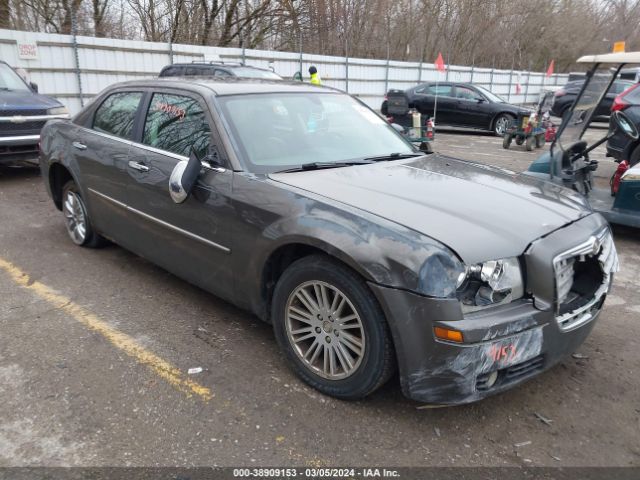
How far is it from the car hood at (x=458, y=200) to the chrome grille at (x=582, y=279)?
17 centimetres

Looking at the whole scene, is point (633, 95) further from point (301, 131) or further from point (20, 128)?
point (20, 128)

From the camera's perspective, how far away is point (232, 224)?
3195 mm

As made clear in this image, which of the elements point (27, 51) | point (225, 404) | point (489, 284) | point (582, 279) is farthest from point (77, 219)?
point (27, 51)

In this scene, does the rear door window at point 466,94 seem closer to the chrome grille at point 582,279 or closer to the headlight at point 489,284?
the chrome grille at point 582,279

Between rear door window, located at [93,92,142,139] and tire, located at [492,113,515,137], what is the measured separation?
42.4ft

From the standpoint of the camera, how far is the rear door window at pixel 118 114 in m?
4.25

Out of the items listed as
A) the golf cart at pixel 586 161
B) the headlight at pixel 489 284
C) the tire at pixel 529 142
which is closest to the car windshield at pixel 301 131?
the headlight at pixel 489 284

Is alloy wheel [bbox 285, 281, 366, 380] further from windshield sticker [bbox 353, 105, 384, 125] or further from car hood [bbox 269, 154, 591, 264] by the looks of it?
windshield sticker [bbox 353, 105, 384, 125]

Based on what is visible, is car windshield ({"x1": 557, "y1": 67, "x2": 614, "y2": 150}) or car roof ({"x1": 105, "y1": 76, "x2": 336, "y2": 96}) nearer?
car roof ({"x1": 105, "y1": 76, "x2": 336, "y2": 96})

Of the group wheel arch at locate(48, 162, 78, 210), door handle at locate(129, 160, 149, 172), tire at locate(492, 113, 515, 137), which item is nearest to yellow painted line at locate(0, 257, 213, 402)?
wheel arch at locate(48, 162, 78, 210)

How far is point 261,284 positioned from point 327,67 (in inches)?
674

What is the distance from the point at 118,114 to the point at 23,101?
4806 millimetres

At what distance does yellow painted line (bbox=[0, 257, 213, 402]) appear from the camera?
299cm

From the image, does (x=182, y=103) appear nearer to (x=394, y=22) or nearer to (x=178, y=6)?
(x=178, y=6)
